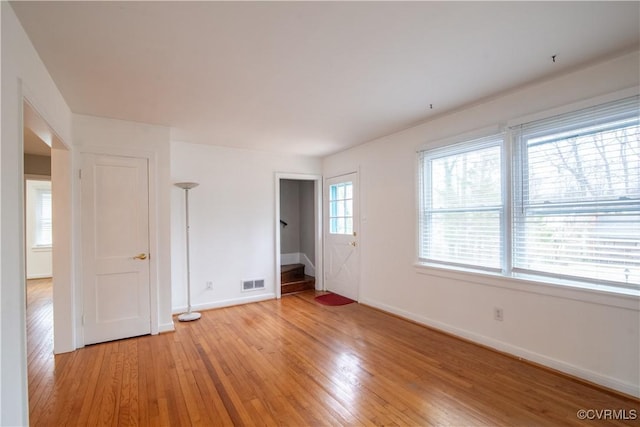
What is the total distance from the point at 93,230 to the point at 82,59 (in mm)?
1891

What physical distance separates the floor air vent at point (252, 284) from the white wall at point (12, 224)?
3.10 m

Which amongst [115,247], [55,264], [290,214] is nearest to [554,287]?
[115,247]

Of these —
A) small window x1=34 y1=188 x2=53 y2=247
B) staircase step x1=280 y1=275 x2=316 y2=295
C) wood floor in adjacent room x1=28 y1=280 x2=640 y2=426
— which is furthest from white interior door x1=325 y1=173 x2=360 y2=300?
small window x1=34 y1=188 x2=53 y2=247

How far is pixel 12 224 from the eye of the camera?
1554mm

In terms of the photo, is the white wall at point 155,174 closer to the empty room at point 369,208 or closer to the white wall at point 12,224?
the empty room at point 369,208

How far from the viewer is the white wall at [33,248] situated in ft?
22.5

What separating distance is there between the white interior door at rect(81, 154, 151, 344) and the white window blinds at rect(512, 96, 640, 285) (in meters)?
4.08

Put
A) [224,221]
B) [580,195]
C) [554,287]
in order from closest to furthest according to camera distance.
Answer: [580,195] < [554,287] < [224,221]

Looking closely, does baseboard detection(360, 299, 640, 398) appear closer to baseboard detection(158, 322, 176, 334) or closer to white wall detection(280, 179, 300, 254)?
baseboard detection(158, 322, 176, 334)

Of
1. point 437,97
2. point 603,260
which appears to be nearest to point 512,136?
point 437,97

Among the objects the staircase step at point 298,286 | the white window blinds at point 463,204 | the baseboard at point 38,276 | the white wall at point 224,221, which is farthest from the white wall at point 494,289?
the baseboard at point 38,276

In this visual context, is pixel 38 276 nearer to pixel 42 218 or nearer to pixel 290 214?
pixel 42 218

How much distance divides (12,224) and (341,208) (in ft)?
13.8

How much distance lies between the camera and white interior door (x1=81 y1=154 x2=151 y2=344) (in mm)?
3234
